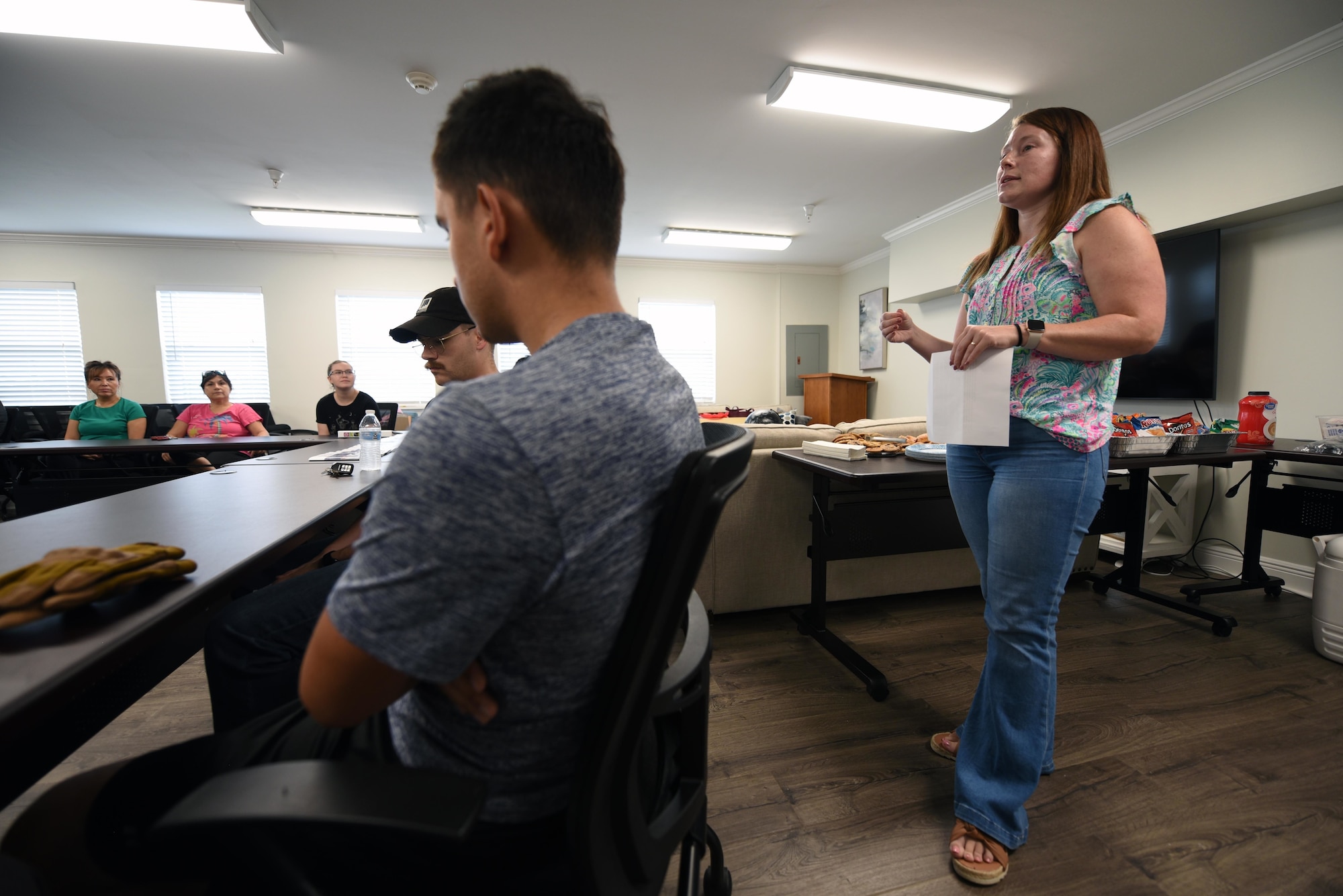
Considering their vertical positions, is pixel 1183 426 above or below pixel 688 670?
above

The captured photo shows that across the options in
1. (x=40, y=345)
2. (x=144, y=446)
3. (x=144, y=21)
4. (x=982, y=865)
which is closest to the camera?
(x=982, y=865)

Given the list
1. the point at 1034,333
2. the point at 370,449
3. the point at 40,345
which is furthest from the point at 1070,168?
the point at 40,345

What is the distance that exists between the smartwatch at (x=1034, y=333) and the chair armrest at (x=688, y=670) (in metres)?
0.87

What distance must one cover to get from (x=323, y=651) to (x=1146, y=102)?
192 inches

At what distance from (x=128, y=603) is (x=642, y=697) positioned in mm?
653

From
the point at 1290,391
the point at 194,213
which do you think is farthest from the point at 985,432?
the point at 194,213

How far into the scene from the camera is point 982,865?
1.19m

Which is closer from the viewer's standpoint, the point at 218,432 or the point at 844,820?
the point at 844,820

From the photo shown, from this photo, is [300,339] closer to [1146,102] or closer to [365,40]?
[365,40]

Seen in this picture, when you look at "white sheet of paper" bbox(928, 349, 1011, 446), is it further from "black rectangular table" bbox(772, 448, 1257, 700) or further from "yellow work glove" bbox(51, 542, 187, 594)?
"yellow work glove" bbox(51, 542, 187, 594)

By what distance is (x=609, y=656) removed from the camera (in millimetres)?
512

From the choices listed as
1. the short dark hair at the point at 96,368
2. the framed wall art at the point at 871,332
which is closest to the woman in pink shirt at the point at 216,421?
the short dark hair at the point at 96,368

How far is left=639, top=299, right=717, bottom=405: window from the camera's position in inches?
295

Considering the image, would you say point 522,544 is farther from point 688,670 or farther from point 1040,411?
point 1040,411
